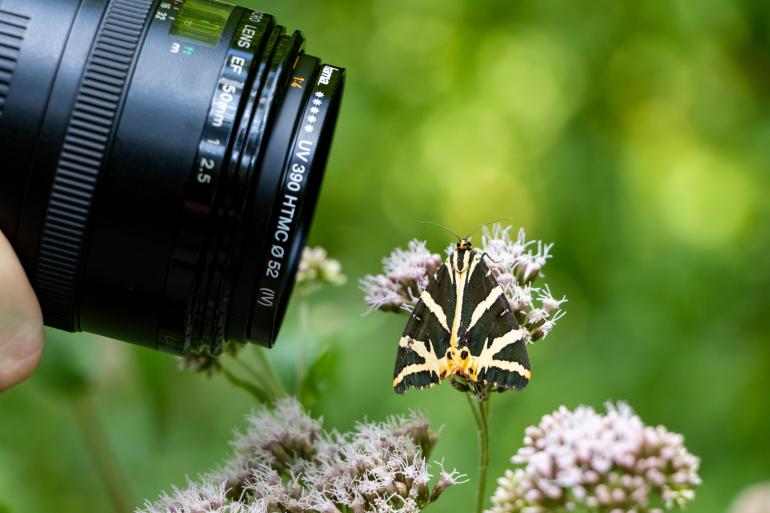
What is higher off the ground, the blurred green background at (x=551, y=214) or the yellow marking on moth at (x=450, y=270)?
the blurred green background at (x=551, y=214)

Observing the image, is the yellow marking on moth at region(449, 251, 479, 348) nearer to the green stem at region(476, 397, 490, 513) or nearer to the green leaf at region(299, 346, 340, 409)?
the green stem at region(476, 397, 490, 513)

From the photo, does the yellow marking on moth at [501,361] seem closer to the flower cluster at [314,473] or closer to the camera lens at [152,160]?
the flower cluster at [314,473]

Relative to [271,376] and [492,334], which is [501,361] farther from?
[271,376]

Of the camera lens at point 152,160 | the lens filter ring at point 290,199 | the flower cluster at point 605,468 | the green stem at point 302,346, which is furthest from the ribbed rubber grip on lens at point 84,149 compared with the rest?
the flower cluster at point 605,468

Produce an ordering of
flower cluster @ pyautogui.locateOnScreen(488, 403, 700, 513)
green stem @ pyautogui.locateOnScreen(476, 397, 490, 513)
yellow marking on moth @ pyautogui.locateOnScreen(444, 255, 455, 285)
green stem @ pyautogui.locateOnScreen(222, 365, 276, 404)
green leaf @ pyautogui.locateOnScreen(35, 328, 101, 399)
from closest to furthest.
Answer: flower cluster @ pyautogui.locateOnScreen(488, 403, 700, 513) < green stem @ pyautogui.locateOnScreen(476, 397, 490, 513) < yellow marking on moth @ pyautogui.locateOnScreen(444, 255, 455, 285) < green stem @ pyautogui.locateOnScreen(222, 365, 276, 404) < green leaf @ pyautogui.locateOnScreen(35, 328, 101, 399)

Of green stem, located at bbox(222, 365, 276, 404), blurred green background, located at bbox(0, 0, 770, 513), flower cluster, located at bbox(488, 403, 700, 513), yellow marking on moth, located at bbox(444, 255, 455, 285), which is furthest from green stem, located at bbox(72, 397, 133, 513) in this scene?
flower cluster, located at bbox(488, 403, 700, 513)

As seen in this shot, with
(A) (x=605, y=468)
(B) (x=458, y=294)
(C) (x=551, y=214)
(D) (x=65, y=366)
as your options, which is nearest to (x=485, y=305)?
(B) (x=458, y=294)
